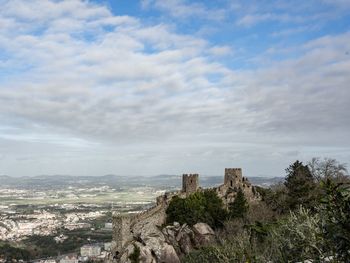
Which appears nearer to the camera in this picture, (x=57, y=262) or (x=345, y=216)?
(x=345, y=216)

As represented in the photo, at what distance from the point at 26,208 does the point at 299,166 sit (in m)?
137

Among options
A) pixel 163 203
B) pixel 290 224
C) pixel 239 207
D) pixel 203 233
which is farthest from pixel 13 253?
pixel 290 224

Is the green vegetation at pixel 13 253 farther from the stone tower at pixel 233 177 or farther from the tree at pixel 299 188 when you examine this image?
the tree at pixel 299 188

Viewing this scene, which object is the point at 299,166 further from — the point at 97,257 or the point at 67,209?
the point at 67,209

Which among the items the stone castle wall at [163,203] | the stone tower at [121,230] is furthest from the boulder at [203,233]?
the stone tower at [121,230]

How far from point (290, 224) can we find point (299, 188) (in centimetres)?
2430

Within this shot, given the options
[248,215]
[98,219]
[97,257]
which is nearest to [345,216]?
[248,215]

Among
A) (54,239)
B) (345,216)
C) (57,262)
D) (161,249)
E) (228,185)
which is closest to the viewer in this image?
(345,216)

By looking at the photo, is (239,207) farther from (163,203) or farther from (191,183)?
(163,203)

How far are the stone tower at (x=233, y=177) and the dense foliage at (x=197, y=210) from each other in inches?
147

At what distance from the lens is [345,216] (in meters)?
6.67

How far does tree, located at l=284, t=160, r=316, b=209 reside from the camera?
35.7 meters

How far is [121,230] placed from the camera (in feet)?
116

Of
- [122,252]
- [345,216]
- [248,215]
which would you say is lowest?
[122,252]
